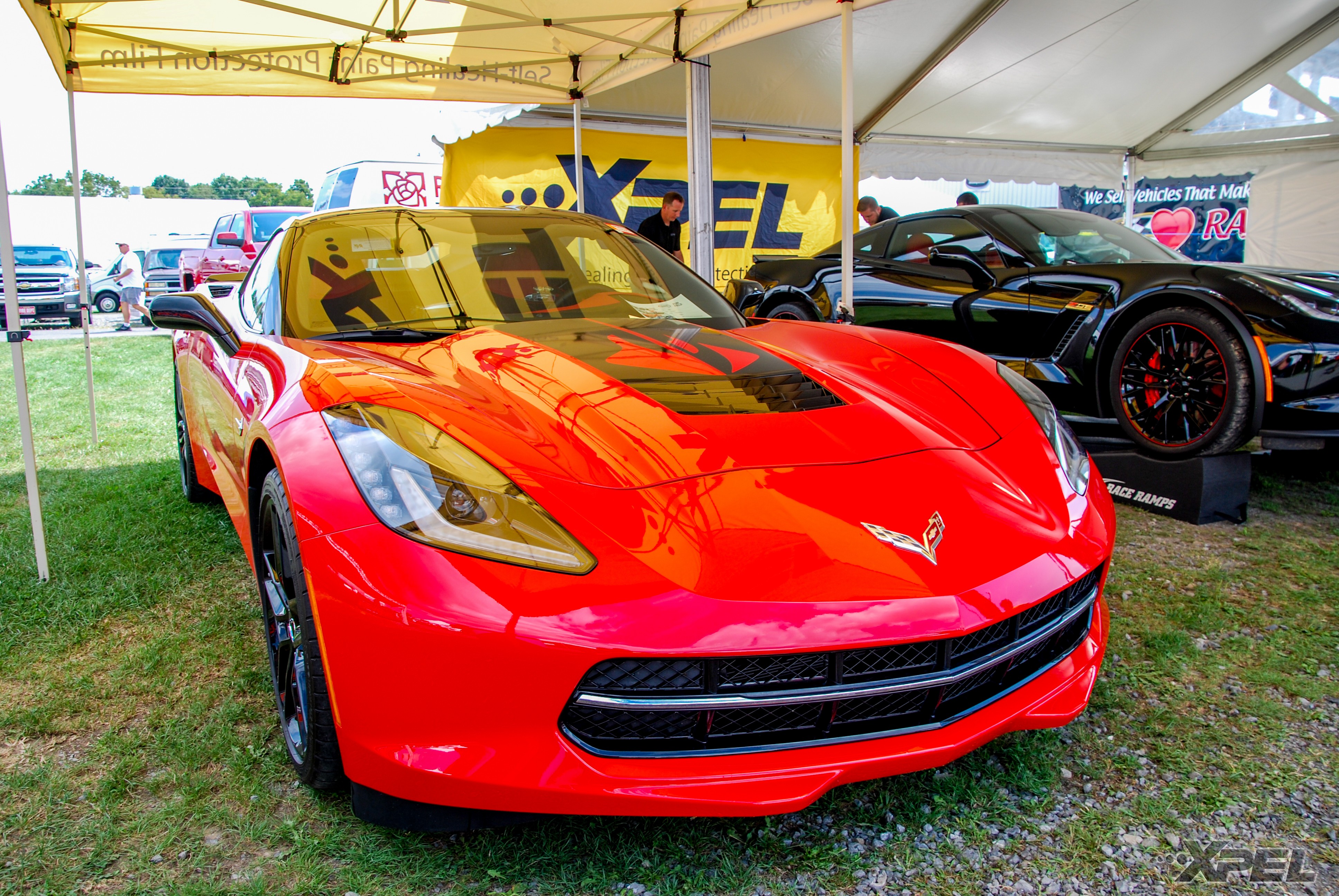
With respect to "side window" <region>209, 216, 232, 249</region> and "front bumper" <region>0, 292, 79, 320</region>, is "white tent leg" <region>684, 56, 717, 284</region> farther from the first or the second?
"front bumper" <region>0, 292, 79, 320</region>

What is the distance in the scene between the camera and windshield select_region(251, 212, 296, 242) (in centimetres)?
1388

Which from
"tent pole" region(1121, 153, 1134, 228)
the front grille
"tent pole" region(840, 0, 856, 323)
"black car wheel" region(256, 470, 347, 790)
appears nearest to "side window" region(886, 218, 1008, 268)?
"tent pole" region(840, 0, 856, 323)

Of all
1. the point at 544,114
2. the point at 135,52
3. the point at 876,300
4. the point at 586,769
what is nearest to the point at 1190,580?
the point at 586,769

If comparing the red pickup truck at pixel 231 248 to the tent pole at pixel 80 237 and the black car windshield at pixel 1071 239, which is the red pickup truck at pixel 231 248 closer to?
the tent pole at pixel 80 237

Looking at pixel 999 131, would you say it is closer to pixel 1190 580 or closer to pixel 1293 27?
pixel 1293 27

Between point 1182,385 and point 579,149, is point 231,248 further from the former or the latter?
point 1182,385

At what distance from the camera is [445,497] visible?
136 centimetres

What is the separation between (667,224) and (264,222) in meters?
9.89

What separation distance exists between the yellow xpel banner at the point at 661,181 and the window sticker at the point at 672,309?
16.7ft

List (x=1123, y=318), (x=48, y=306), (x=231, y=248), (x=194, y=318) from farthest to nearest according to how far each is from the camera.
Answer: (x=48, y=306) → (x=231, y=248) → (x=1123, y=318) → (x=194, y=318)

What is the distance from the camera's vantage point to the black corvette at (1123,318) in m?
3.19

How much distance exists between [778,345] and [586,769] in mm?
1446

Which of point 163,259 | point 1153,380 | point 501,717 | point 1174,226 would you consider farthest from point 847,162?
point 1174,226

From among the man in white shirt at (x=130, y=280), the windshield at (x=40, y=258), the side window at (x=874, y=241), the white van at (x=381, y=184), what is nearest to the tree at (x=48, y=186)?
the windshield at (x=40, y=258)
